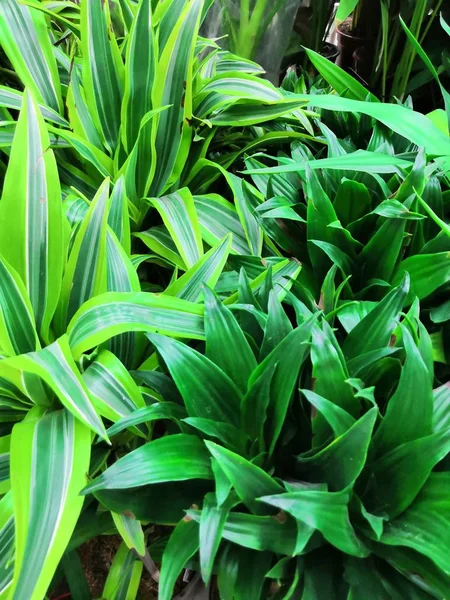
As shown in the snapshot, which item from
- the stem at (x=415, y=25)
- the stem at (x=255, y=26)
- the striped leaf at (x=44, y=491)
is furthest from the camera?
the stem at (x=415, y=25)

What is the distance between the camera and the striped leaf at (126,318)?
49cm

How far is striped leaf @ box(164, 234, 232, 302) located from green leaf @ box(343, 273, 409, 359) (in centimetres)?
20

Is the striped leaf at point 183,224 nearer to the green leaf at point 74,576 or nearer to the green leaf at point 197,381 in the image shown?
the green leaf at point 197,381

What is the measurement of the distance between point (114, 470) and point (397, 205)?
0.53 m

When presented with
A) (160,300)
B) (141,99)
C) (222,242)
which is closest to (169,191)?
(141,99)

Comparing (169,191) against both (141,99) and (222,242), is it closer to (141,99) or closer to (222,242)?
(141,99)

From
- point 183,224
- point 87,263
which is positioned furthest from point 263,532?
point 183,224

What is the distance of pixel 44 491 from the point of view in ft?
1.37

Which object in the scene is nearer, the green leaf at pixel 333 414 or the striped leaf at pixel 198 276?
the green leaf at pixel 333 414

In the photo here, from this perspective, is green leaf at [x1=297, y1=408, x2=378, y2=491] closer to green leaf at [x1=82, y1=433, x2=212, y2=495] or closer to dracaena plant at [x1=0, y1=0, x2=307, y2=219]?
green leaf at [x1=82, y1=433, x2=212, y2=495]

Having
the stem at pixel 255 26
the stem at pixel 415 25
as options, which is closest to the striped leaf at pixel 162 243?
the stem at pixel 255 26

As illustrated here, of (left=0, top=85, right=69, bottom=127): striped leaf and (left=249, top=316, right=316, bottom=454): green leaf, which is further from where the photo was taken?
(left=0, top=85, right=69, bottom=127): striped leaf

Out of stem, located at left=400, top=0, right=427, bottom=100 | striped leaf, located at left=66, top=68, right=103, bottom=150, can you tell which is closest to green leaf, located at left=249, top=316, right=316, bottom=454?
striped leaf, located at left=66, top=68, right=103, bottom=150

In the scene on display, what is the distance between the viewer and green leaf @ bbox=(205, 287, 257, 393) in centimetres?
53
